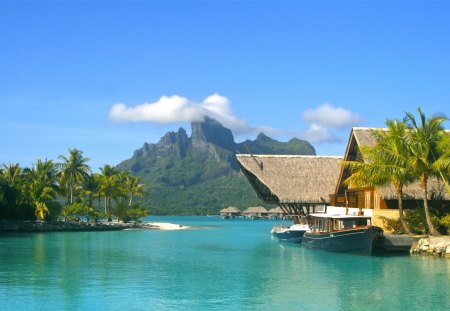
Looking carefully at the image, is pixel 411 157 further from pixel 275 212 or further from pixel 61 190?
pixel 275 212

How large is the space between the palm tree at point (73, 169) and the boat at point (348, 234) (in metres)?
32.4

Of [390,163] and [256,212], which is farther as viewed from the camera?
[256,212]

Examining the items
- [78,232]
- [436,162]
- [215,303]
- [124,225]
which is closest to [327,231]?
[436,162]

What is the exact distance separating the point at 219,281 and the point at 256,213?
122 m

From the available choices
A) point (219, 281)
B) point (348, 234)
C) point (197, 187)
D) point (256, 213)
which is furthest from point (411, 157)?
point (197, 187)

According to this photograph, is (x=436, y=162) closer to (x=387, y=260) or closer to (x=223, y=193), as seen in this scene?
(x=387, y=260)

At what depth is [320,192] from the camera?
123 ft

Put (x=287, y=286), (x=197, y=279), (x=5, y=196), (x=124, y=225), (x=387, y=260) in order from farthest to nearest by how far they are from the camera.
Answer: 1. (x=124, y=225)
2. (x=5, y=196)
3. (x=387, y=260)
4. (x=197, y=279)
5. (x=287, y=286)

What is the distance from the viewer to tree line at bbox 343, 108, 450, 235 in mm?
24438

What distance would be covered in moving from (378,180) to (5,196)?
29.6m

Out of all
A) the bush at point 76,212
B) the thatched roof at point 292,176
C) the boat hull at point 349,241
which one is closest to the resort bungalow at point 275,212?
the bush at point 76,212

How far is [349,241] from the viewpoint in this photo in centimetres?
2509

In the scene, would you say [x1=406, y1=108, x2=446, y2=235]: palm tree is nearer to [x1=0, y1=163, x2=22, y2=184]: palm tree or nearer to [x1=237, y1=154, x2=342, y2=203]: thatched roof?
[x1=237, y1=154, x2=342, y2=203]: thatched roof

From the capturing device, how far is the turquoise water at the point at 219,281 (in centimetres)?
1385
